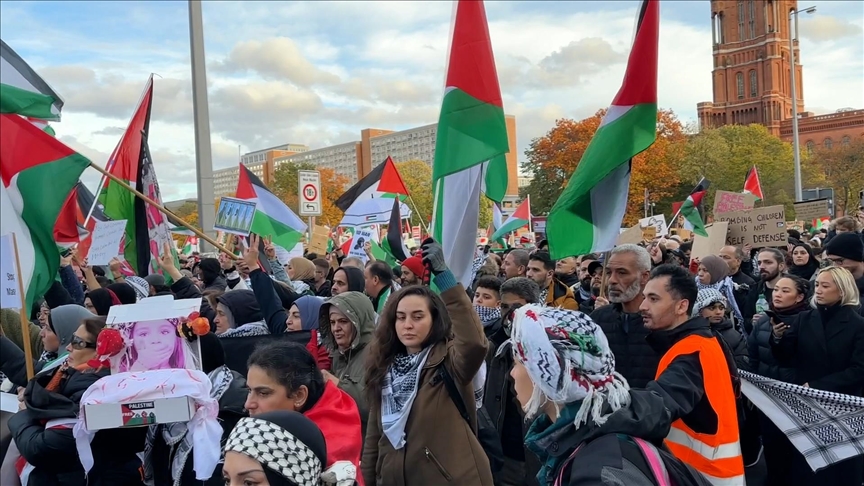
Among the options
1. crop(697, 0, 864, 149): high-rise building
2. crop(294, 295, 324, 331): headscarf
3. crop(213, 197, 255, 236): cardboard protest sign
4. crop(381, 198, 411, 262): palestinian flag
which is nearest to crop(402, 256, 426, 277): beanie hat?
crop(294, 295, 324, 331): headscarf

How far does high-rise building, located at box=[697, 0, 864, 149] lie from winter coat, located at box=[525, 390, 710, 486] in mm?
100546

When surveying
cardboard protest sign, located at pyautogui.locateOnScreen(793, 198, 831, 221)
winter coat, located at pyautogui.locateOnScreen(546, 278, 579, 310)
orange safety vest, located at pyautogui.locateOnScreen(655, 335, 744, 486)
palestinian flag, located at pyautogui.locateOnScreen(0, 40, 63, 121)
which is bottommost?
orange safety vest, located at pyautogui.locateOnScreen(655, 335, 744, 486)

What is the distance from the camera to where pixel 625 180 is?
16.5 feet

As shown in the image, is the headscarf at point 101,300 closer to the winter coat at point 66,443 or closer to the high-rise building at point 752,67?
the winter coat at point 66,443

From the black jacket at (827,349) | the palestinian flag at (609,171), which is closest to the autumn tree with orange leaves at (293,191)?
the black jacket at (827,349)

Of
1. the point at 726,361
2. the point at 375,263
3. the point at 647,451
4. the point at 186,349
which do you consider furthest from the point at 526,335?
the point at 375,263

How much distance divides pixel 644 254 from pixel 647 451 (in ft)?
8.66

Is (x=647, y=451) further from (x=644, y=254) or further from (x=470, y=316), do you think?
(x=644, y=254)

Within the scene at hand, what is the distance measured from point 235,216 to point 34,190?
11.6 feet

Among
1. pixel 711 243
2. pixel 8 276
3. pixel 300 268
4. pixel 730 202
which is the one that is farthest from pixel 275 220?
pixel 730 202

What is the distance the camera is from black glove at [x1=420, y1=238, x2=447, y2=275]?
3.69 meters

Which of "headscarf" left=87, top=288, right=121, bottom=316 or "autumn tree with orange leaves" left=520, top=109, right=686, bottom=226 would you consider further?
"autumn tree with orange leaves" left=520, top=109, right=686, bottom=226

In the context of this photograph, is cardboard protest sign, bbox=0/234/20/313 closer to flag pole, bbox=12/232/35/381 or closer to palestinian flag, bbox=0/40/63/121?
flag pole, bbox=12/232/35/381

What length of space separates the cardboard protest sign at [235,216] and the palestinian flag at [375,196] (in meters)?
2.90
